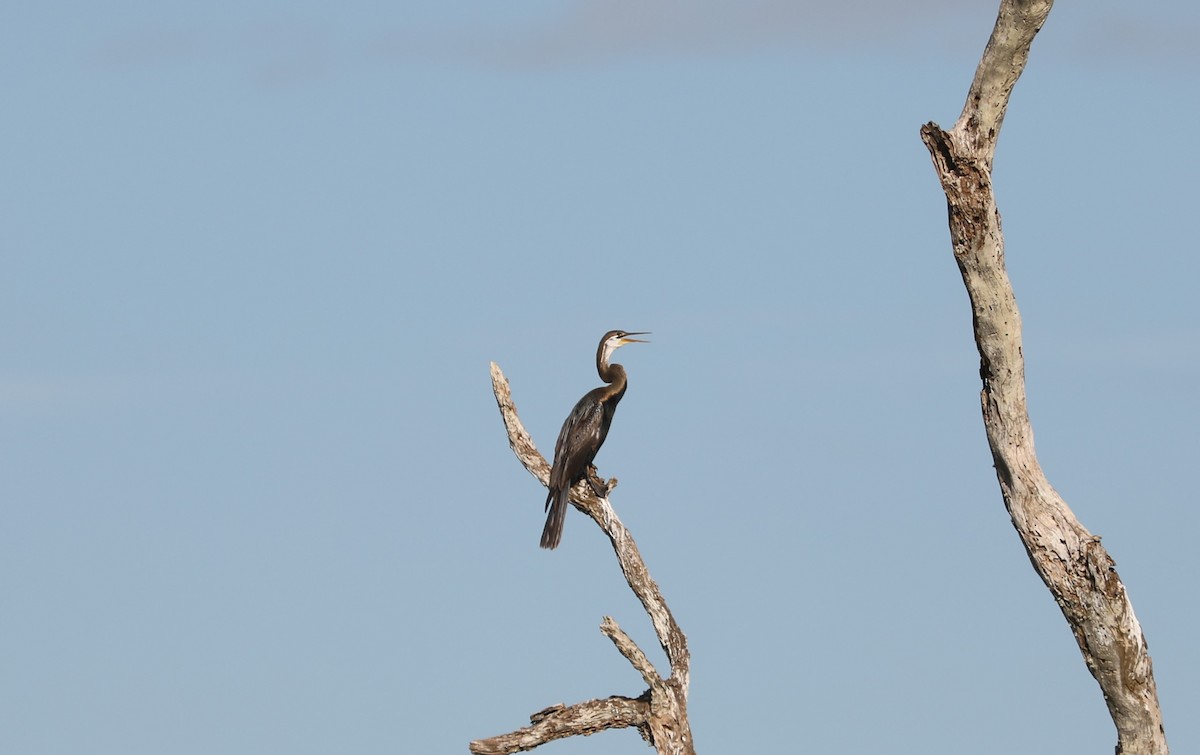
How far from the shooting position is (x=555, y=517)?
46.6 feet

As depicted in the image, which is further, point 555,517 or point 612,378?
point 612,378

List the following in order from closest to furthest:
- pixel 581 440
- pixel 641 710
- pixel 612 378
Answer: pixel 641 710 → pixel 581 440 → pixel 612 378

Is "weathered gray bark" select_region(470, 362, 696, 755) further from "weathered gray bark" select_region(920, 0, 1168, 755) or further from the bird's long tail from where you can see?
"weathered gray bark" select_region(920, 0, 1168, 755)

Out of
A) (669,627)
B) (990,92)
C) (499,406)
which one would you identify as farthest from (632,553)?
(990,92)

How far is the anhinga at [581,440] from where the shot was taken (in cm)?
1405

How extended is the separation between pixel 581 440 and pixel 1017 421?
4.45 meters

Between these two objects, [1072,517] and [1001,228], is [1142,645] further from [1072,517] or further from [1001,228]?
[1001,228]

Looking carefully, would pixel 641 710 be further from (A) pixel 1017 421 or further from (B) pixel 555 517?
(A) pixel 1017 421

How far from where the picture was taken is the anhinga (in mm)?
14055

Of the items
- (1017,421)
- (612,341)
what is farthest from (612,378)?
(1017,421)

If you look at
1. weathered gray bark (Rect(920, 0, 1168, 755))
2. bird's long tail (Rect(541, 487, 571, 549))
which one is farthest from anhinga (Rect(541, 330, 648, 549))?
weathered gray bark (Rect(920, 0, 1168, 755))

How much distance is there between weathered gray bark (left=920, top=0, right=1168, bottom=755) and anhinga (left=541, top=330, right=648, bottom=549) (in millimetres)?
3884

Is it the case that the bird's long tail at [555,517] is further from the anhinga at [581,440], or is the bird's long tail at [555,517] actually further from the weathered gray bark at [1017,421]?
Result: the weathered gray bark at [1017,421]

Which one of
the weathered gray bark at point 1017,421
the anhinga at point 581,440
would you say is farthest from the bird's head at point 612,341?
the weathered gray bark at point 1017,421
